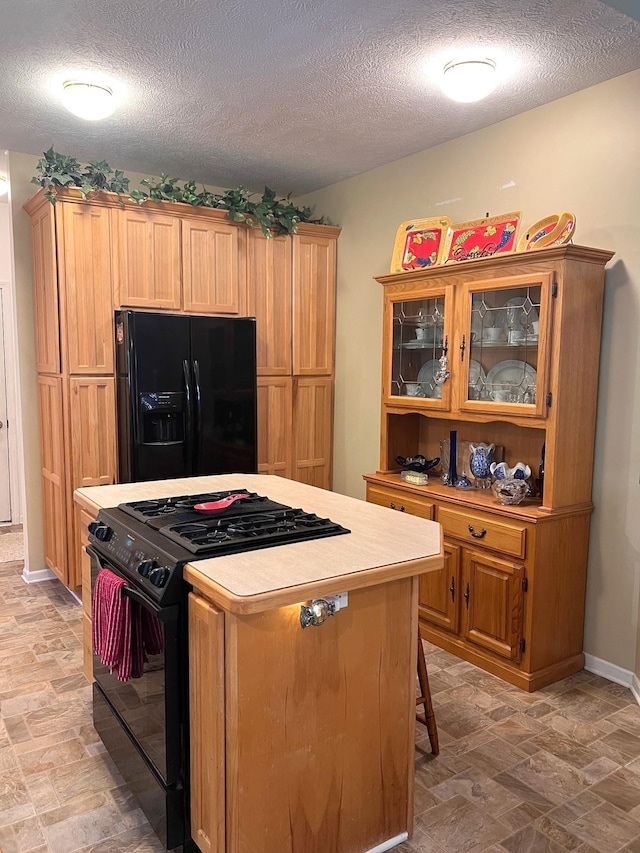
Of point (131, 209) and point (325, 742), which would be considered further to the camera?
point (131, 209)

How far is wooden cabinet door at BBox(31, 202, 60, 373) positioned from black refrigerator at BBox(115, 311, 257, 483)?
1.22 ft

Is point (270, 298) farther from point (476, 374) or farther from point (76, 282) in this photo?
point (476, 374)

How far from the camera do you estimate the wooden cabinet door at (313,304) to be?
4488 mm

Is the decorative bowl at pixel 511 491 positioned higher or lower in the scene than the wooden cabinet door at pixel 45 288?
lower

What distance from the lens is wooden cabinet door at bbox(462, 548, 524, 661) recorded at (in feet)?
9.68

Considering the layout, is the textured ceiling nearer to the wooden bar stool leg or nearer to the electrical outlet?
the electrical outlet

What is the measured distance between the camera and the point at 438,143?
373cm

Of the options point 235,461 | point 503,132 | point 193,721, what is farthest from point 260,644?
point 503,132

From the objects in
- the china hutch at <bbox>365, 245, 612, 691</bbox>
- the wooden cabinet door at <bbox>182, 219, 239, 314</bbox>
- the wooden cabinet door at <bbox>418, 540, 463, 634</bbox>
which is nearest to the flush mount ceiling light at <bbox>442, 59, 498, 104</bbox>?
the china hutch at <bbox>365, 245, 612, 691</bbox>

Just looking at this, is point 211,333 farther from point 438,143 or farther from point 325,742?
point 325,742

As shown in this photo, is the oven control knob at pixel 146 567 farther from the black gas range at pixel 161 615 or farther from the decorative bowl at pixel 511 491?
the decorative bowl at pixel 511 491

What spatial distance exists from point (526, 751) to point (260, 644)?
4.85 ft

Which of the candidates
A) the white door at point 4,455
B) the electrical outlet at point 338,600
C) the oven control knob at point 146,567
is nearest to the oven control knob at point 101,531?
the oven control knob at point 146,567

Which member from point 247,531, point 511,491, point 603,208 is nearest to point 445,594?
point 511,491
